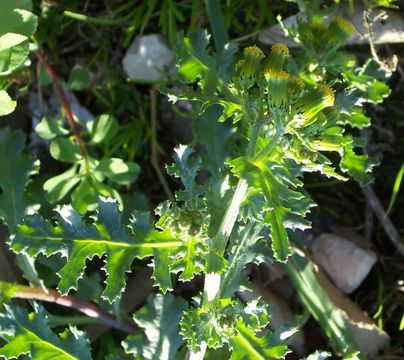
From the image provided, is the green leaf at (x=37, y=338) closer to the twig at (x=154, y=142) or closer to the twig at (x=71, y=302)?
the twig at (x=71, y=302)

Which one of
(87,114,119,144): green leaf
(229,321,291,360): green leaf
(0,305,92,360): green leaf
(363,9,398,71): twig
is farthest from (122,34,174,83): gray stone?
(229,321,291,360): green leaf

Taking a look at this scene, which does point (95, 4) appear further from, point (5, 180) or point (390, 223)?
point (390, 223)

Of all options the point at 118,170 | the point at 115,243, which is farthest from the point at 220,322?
the point at 118,170

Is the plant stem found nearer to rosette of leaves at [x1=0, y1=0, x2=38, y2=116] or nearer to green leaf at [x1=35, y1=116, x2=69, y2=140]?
rosette of leaves at [x1=0, y1=0, x2=38, y2=116]

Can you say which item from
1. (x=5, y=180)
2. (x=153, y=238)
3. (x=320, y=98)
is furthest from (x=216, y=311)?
(x=5, y=180)

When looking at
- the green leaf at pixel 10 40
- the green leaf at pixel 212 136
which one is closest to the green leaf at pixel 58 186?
the green leaf at pixel 212 136
